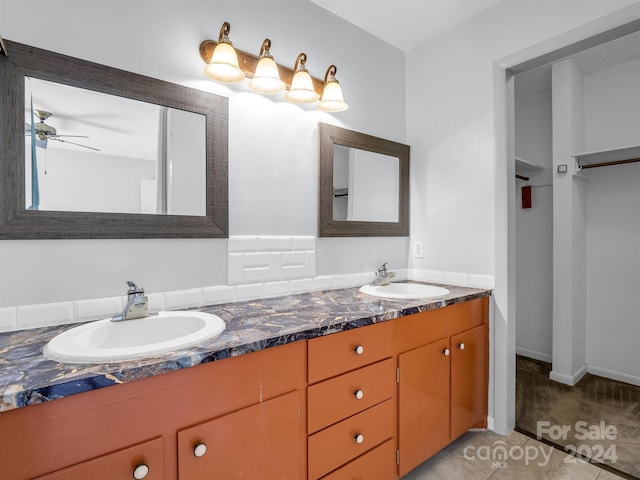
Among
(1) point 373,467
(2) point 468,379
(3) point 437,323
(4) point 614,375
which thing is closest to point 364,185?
(3) point 437,323

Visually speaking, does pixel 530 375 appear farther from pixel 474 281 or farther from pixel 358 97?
pixel 358 97

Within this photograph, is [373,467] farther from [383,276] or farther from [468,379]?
[383,276]

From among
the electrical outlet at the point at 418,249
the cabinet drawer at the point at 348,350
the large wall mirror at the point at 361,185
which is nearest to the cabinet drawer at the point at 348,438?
the cabinet drawer at the point at 348,350

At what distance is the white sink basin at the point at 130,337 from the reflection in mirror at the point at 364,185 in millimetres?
1033

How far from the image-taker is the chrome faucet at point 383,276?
2057 millimetres

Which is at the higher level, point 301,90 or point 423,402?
point 301,90

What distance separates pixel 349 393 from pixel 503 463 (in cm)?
108

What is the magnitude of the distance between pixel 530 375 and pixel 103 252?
10.2ft

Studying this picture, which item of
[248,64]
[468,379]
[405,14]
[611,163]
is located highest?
[405,14]

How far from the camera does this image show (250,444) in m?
1.02

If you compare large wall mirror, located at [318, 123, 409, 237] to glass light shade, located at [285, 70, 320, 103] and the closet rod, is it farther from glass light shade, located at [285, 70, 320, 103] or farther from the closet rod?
the closet rod

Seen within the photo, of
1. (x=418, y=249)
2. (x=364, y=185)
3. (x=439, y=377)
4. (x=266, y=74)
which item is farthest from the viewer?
(x=418, y=249)

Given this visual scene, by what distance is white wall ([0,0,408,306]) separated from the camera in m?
1.19

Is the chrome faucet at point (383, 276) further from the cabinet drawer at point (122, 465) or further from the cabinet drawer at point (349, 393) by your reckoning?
the cabinet drawer at point (122, 465)
